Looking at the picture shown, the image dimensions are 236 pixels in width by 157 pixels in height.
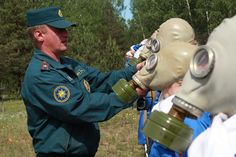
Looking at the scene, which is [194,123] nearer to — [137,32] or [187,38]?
[187,38]

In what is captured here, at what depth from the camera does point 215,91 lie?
1.46 metres

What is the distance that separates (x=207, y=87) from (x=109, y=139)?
310 inches

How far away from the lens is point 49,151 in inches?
139

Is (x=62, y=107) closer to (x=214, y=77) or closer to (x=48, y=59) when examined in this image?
(x=48, y=59)

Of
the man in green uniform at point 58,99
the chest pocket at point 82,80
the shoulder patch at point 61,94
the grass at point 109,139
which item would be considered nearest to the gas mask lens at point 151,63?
the man in green uniform at point 58,99

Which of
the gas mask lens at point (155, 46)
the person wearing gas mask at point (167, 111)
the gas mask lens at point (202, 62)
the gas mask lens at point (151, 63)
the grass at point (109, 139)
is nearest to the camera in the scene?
the gas mask lens at point (202, 62)

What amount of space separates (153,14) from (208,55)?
41.3 metres

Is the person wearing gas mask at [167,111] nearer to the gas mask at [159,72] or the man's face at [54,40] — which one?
the gas mask at [159,72]

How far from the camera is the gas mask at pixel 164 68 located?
81.3 inches

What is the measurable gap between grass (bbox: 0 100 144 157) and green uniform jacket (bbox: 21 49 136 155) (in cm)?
441

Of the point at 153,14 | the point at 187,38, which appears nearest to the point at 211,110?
the point at 187,38

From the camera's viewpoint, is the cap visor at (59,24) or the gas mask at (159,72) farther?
the cap visor at (59,24)

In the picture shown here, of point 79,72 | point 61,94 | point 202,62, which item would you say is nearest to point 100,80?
point 79,72

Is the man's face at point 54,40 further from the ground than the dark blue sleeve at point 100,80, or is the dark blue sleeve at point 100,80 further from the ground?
the man's face at point 54,40
